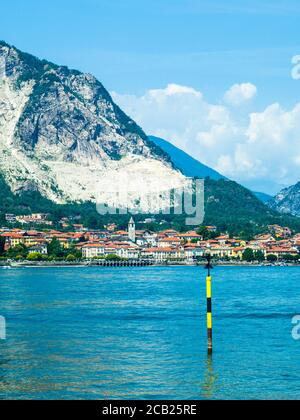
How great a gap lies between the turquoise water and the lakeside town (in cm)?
8041

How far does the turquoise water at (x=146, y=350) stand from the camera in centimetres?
2272

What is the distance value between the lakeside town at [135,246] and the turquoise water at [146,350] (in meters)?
80.4

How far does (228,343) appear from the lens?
30.3 m

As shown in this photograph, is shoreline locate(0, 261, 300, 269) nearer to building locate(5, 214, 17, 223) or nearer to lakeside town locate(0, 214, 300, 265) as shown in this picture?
lakeside town locate(0, 214, 300, 265)

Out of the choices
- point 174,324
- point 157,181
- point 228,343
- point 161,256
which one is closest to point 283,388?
point 228,343

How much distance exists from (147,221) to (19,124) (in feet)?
128

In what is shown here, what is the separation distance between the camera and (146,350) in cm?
2898

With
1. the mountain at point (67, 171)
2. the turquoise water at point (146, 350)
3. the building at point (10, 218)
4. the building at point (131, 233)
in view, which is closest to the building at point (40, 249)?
the building at point (131, 233)

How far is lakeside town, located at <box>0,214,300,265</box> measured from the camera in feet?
431

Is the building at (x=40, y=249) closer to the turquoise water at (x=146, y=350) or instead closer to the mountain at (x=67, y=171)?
the mountain at (x=67, y=171)

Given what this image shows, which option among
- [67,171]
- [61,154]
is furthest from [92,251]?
[61,154]

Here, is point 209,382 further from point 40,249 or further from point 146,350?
point 40,249

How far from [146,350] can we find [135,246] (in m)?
115

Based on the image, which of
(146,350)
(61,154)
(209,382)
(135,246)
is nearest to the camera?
(209,382)
